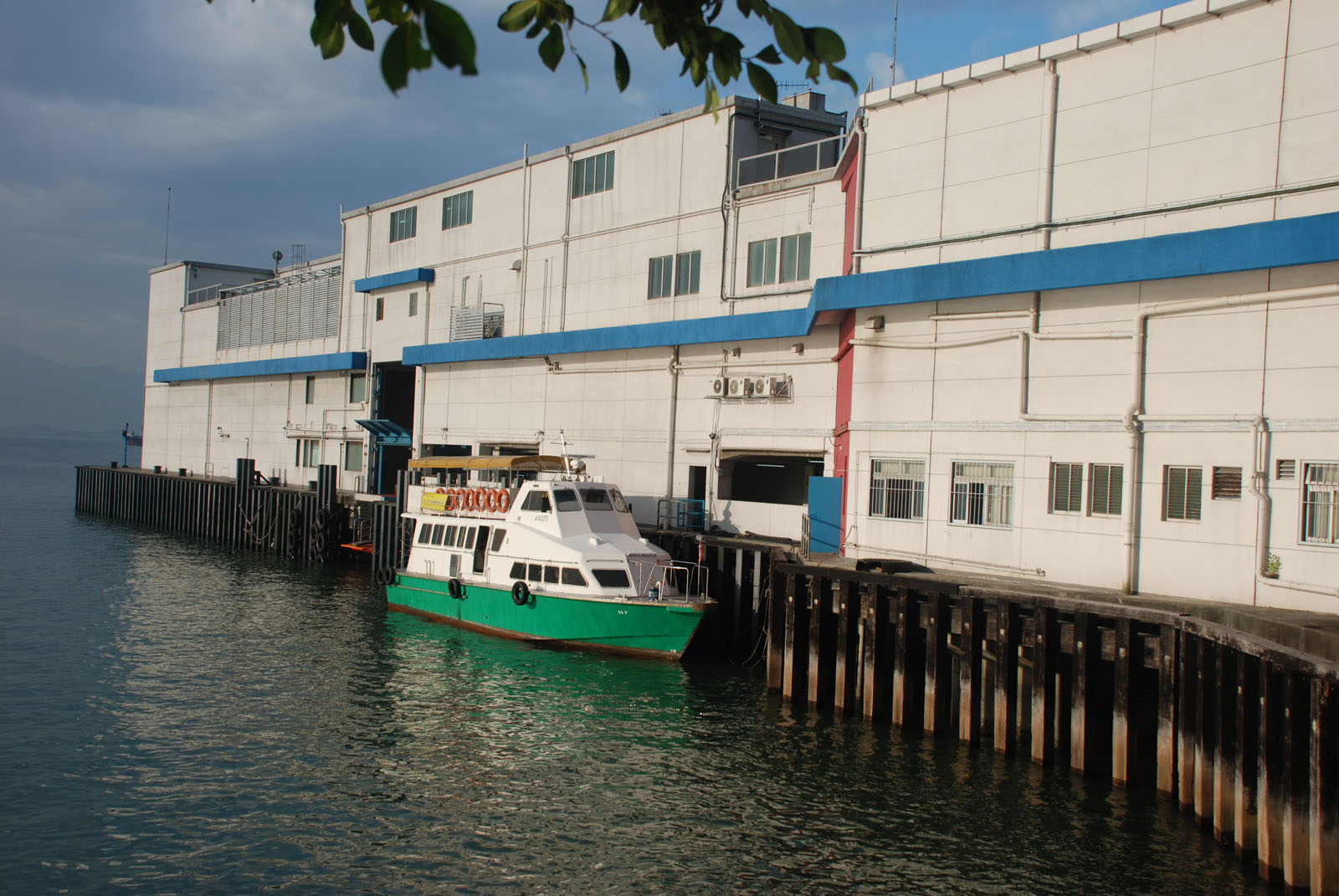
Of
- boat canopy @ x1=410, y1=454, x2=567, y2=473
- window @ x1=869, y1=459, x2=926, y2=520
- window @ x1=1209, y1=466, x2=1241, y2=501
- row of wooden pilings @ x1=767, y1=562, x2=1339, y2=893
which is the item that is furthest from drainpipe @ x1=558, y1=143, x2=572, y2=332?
window @ x1=1209, y1=466, x2=1241, y2=501

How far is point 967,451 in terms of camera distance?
2422 centimetres

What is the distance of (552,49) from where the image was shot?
15.5 feet

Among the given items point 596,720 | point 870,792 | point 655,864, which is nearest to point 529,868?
point 655,864

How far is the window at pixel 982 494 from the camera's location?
Result: 23.4 metres

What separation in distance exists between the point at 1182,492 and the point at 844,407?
9472mm

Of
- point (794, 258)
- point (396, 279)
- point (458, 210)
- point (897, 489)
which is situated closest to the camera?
point (897, 489)

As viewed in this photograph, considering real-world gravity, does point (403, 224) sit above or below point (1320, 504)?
above

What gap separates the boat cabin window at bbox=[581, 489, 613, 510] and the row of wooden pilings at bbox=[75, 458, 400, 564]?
14485mm

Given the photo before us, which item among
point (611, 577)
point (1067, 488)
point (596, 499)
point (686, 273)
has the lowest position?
point (611, 577)

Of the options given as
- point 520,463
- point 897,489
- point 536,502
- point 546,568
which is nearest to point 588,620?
point 546,568

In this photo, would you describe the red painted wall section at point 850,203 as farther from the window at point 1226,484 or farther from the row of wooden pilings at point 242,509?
the row of wooden pilings at point 242,509

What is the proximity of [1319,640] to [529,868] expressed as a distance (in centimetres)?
1108

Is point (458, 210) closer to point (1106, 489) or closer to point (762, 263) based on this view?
point (762, 263)

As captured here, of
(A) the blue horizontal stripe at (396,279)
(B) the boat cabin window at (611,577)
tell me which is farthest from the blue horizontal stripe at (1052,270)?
(A) the blue horizontal stripe at (396,279)
